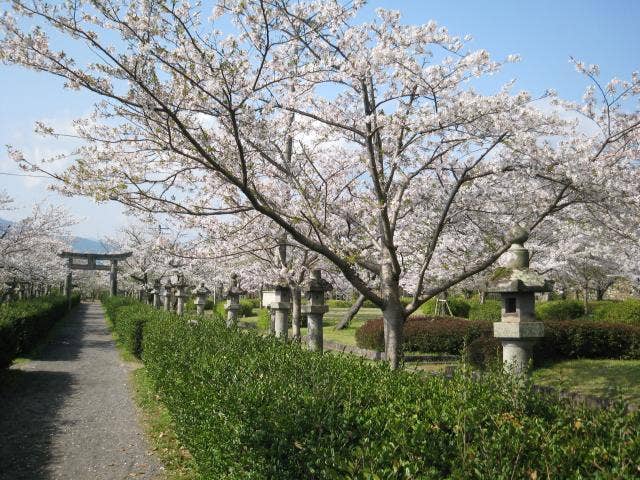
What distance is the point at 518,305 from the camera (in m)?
5.96

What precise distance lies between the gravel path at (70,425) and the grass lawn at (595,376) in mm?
7324

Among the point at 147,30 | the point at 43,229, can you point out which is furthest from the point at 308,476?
the point at 43,229

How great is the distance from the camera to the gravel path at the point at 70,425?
595 centimetres

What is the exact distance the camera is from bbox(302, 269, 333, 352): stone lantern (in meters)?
8.21

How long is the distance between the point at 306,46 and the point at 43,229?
19.8m

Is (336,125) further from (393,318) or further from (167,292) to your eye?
(167,292)

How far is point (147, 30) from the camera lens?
5000mm

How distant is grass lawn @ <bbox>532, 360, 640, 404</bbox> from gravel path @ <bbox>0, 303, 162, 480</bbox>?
732 centimetres

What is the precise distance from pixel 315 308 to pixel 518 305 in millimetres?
3278

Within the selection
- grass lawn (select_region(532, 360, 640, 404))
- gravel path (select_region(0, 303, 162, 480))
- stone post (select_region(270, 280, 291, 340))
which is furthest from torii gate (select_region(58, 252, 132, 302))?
grass lawn (select_region(532, 360, 640, 404))

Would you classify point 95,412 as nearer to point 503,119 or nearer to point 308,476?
point 308,476

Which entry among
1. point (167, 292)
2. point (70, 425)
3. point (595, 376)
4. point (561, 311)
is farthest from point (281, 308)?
point (561, 311)

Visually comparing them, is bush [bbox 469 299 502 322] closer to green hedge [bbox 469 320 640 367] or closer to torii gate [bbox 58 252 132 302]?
green hedge [bbox 469 320 640 367]

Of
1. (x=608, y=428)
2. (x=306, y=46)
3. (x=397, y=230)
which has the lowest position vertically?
(x=608, y=428)
